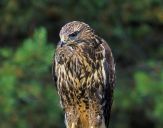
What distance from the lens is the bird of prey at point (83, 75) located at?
647 centimetres

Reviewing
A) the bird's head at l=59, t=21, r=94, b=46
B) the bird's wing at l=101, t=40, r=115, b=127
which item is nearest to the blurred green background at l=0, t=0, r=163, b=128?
the bird's wing at l=101, t=40, r=115, b=127

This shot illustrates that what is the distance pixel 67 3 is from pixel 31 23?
0.58 m

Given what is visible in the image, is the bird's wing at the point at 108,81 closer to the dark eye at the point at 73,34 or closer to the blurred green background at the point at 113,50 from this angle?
the dark eye at the point at 73,34

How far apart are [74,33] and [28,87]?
4.88 meters

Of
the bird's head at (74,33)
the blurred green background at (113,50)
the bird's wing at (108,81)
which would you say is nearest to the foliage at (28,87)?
the blurred green background at (113,50)

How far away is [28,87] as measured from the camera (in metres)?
11.3

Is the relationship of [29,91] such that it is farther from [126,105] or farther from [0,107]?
[126,105]

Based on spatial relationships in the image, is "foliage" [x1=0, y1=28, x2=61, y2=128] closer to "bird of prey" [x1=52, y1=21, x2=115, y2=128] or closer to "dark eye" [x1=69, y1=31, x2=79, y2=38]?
"bird of prey" [x1=52, y1=21, x2=115, y2=128]

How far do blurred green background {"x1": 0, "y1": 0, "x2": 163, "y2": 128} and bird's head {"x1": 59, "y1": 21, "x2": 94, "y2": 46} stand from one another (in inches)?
166

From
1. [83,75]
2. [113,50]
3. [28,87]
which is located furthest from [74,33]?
[113,50]

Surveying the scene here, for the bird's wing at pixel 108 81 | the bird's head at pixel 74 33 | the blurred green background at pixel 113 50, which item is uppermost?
the bird's head at pixel 74 33

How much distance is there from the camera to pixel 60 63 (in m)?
6.55

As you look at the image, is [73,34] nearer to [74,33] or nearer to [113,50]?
[74,33]

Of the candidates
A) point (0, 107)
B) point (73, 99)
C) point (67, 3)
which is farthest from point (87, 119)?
point (67, 3)
